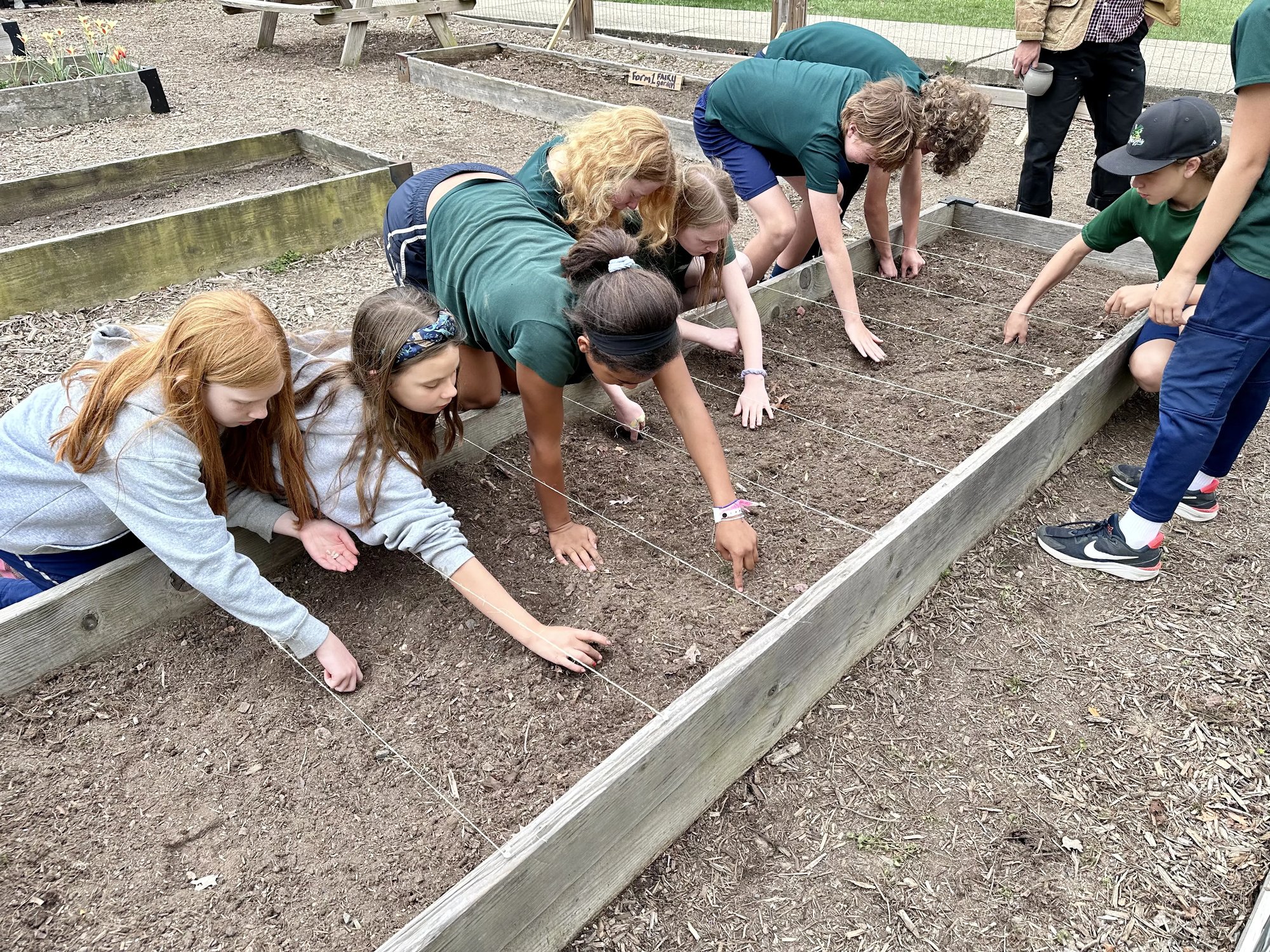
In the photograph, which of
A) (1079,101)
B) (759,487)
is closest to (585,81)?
(1079,101)

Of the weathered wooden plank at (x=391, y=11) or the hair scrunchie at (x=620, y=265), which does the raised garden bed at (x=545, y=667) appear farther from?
the weathered wooden plank at (x=391, y=11)

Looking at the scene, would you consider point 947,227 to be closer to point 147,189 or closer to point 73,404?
point 73,404

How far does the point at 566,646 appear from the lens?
2.02m

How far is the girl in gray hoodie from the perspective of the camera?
1752 millimetres

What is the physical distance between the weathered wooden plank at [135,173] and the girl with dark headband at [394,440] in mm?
4222

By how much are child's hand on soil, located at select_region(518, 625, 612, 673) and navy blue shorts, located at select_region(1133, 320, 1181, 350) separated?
224cm

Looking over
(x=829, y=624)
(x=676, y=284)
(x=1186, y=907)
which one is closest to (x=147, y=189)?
(x=676, y=284)

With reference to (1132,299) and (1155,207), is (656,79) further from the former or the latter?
(1155,207)

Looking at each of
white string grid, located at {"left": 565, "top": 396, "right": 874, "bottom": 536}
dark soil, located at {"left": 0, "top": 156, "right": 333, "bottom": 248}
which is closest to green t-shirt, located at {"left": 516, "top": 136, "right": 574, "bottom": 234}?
white string grid, located at {"left": 565, "top": 396, "right": 874, "bottom": 536}

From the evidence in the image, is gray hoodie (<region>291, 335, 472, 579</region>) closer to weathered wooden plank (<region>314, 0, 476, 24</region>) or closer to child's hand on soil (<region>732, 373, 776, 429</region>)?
child's hand on soil (<region>732, 373, 776, 429</region>)

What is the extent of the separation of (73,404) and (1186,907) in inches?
98.6

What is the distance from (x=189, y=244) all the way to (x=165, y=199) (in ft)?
4.87

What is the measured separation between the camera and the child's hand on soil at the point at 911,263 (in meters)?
3.95

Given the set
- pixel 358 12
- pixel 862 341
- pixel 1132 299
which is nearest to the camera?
pixel 1132 299
